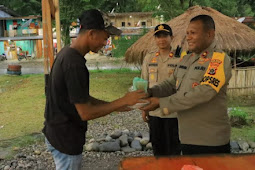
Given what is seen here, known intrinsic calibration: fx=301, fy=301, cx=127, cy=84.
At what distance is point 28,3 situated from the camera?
37.3 m

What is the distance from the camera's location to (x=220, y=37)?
1044 centimetres

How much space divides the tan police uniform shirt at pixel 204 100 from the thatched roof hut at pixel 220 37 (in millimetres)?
7401

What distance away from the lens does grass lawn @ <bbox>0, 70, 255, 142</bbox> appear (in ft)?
23.0

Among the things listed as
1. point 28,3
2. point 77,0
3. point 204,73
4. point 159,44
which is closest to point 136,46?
point 159,44

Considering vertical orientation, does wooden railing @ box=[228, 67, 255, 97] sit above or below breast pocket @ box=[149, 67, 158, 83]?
below

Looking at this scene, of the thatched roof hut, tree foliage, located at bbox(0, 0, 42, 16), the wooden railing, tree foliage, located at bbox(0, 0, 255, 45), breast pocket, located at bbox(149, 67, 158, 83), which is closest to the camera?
breast pocket, located at bbox(149, 67, 158, 83)

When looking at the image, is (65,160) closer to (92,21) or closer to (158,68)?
(92,21)

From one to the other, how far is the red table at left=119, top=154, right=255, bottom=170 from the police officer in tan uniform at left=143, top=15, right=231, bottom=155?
419mm

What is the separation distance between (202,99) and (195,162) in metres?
0.55

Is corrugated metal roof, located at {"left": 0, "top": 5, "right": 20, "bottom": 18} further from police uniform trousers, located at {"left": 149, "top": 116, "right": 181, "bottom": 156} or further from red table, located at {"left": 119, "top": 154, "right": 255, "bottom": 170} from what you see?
red table, located at {"left": 119, "top": 154, "right": 255, "bottom": 170}

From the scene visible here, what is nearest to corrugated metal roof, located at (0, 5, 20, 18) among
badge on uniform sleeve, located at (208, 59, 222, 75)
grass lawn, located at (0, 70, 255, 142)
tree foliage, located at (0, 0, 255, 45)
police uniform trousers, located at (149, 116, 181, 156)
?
tree foliage, located at (0, 0, 255, 45)

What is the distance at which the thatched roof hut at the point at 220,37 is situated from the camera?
1030 centimetres

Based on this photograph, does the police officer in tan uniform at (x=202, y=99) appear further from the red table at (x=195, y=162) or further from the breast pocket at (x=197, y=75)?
the red table at (x=195, y=162)

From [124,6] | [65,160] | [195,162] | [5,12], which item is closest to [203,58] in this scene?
[195,162]
